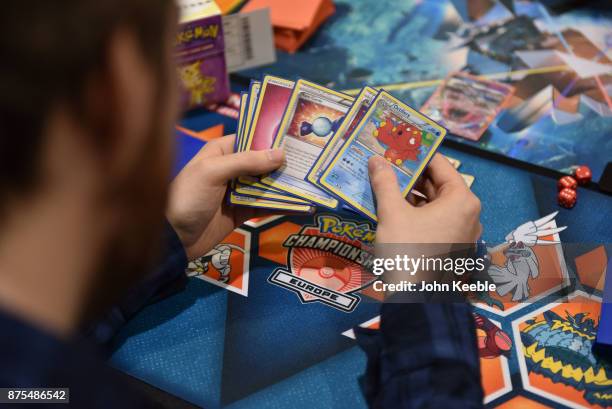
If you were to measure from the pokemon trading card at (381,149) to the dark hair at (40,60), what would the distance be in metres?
0.79

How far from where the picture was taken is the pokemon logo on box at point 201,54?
1.57 meters

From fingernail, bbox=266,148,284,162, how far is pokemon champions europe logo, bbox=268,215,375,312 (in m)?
0.17

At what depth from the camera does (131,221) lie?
1.92 feet

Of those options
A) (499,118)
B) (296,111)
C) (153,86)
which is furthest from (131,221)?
(499,118)

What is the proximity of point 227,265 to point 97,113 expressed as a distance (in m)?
0.80

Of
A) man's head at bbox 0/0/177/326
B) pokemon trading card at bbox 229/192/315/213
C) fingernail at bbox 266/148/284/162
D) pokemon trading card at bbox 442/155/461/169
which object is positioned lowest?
pokemon trading card at bbox 229/192/315/213

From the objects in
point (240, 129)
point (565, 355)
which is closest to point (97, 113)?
point (240, 129)

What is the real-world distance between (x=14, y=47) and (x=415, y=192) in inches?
38.4

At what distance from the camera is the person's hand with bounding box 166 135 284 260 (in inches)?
48.5

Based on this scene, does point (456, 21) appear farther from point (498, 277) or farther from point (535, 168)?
point (498, 277)

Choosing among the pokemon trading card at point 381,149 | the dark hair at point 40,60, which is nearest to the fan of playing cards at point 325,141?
the pokemon trading card at point 381,149

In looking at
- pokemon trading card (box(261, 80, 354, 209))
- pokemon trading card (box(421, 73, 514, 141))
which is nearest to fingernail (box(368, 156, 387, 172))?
pokemon trading card (box(261, 80, 354, 209))

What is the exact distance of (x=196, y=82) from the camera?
65.0 inches

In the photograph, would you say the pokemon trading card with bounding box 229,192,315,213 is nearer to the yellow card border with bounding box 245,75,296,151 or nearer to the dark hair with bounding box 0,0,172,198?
the yellow card border with bounding box 245,75,296,151
